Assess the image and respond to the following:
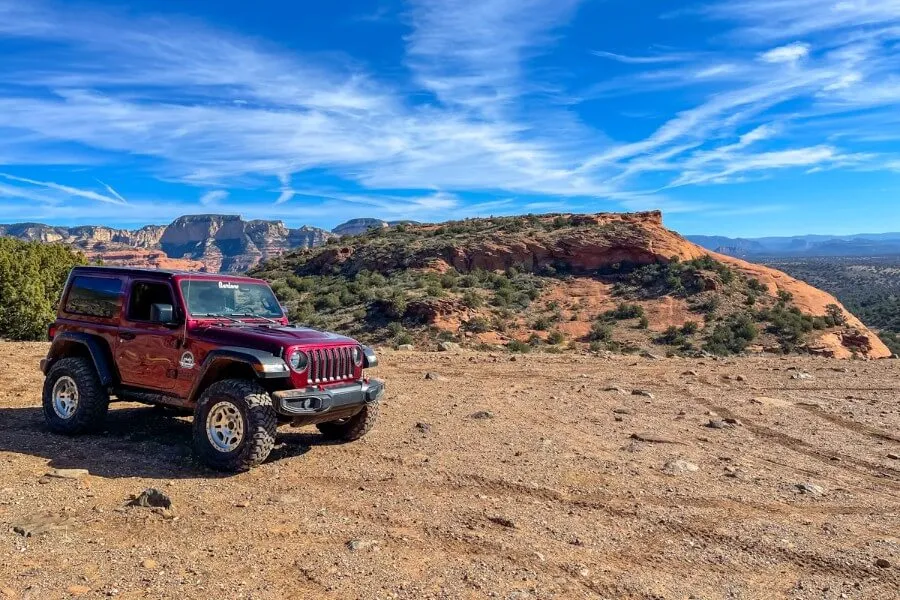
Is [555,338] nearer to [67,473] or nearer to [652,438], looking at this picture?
[652,438]

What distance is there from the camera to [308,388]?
22.3 feet

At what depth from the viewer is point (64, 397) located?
26.3ft

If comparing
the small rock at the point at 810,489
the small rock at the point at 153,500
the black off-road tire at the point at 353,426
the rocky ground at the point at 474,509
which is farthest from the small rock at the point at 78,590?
the small rock at the point at 810,489

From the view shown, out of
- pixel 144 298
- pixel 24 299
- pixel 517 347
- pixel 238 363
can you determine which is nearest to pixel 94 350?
pixel 144 298

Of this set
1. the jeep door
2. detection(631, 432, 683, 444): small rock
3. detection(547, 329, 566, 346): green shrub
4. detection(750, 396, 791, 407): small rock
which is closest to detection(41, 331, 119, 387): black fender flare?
the jeep door

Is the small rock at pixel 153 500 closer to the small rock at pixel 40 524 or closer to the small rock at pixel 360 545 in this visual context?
the small rock at pixel 40 524

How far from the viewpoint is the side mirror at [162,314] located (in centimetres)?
709

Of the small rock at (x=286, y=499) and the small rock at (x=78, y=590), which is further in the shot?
the small rock at (x=286, y=499)

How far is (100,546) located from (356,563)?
193cm

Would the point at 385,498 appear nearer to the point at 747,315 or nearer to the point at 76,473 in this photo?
the point at 76,473

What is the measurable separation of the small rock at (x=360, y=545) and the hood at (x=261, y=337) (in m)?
2.43

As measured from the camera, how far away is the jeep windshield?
758cm

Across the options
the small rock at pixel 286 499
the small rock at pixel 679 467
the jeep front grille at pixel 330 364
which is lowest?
the small rock at pixel 286 499

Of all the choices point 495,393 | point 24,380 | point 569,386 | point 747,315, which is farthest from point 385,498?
point 747,315
